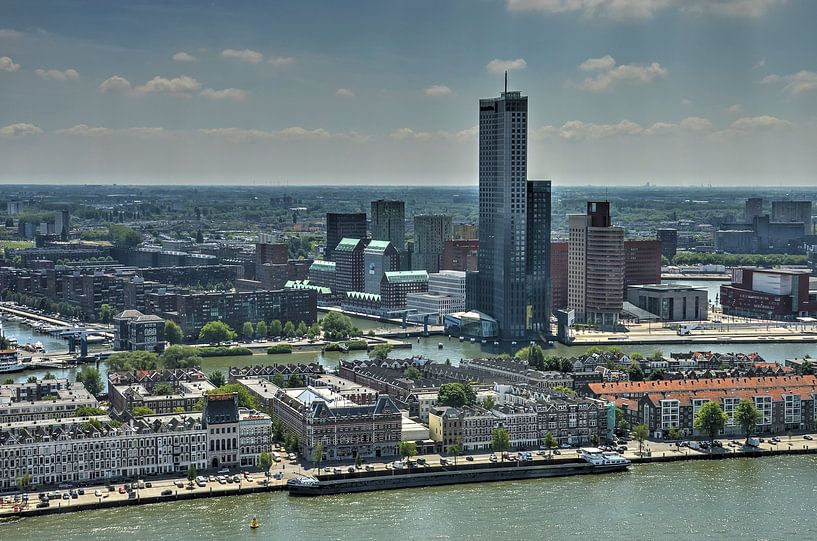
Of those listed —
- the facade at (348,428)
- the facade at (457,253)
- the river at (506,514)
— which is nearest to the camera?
the river at (506,514)

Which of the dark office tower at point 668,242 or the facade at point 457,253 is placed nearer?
the facade at point 457,253

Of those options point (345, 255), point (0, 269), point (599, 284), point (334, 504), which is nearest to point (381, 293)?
point (345, 255)

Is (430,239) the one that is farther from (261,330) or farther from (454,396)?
(454,396)

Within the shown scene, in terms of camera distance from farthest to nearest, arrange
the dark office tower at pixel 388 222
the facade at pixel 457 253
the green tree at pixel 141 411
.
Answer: the dark office tower at pixel 388 222 < the facade at pixel 457 253 < the green tree at pixel 141 411

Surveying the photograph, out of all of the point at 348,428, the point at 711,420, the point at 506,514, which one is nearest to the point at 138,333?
the point at 348,428

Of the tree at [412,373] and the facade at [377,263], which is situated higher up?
the facade at [377,263]

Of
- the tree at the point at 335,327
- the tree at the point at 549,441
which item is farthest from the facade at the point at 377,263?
the tree at the point at 549,441

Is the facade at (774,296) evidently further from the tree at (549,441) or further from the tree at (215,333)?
the tree at (549,441)

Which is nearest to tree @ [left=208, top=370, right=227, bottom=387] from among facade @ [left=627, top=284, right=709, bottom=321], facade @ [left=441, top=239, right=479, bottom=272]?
facade @ [left=627, top=284, right=709, bottom=321]
